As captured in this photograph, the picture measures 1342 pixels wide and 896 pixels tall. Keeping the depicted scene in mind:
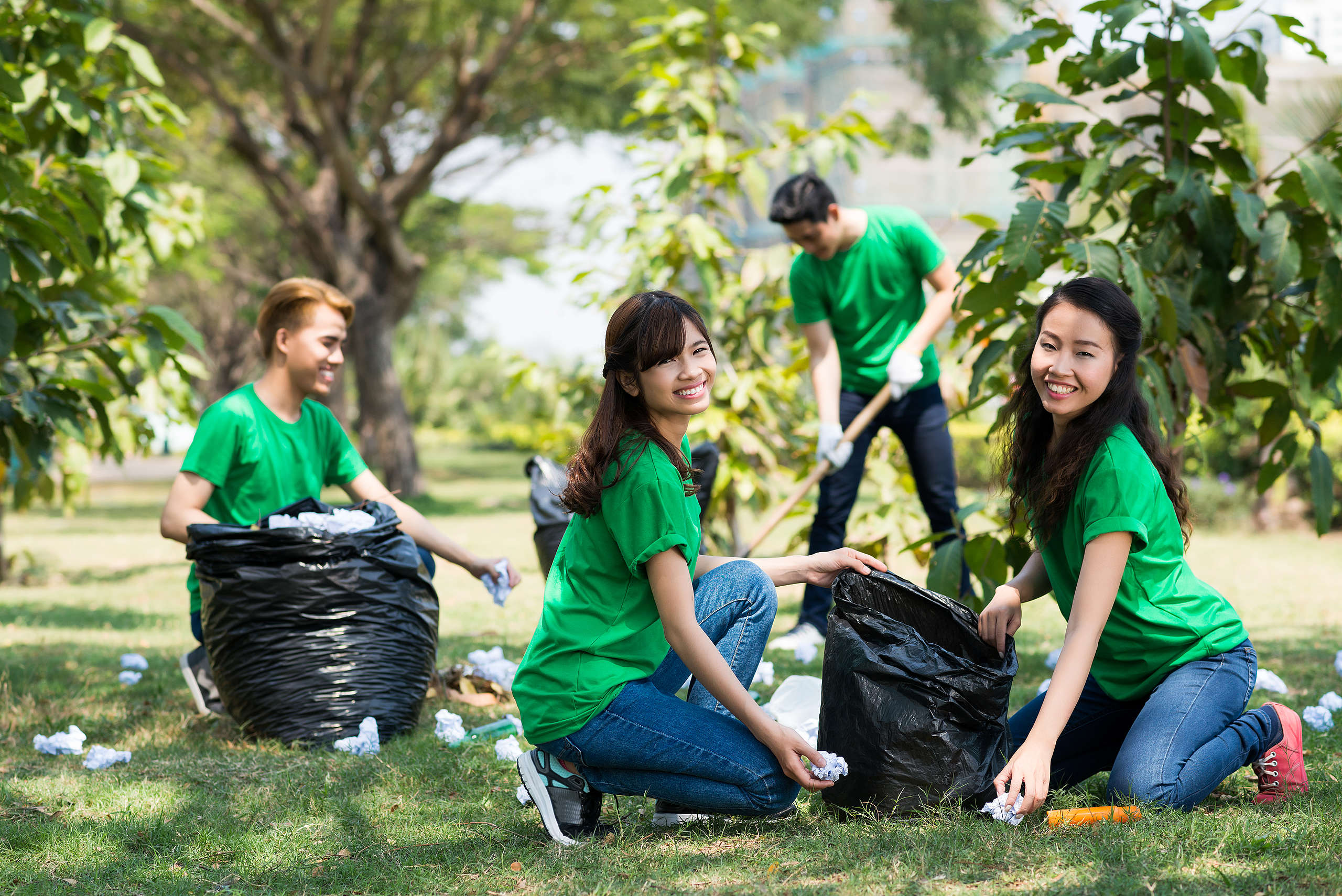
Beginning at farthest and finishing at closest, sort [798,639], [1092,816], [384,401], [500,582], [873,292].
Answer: [384,401], [873,292], [798,639], [500,582], [1092,816]

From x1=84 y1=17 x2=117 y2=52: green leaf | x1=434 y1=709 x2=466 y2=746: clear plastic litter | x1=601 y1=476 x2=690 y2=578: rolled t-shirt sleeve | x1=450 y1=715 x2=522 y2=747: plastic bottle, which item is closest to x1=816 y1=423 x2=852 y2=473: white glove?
x1=450 y1=715 x2=522 y2=747: plastic bottle

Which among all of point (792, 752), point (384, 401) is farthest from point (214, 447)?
point (384, 401)

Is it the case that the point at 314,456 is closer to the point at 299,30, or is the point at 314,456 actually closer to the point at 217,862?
the point at 217,862

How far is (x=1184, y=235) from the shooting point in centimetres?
340

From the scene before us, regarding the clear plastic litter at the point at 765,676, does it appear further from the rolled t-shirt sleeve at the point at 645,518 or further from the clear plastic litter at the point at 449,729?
the rolled t-shirt sleeve at the point at 645,518

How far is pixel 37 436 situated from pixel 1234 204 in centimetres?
362

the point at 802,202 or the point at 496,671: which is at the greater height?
the point at 802,202

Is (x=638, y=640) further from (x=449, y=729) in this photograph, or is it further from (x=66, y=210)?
(x=66, y=210)

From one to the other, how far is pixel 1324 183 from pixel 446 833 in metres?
2.75

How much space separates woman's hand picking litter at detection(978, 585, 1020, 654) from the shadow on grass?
13.5 feet

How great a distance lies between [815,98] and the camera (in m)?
26.6

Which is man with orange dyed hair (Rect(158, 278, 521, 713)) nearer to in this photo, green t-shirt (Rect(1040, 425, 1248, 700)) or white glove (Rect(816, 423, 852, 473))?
white glove (Rect(816, 423, 852, 473))

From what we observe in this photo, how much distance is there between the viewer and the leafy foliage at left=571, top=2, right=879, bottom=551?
216 inches

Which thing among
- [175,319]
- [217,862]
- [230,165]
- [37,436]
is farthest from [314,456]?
[230,165]
